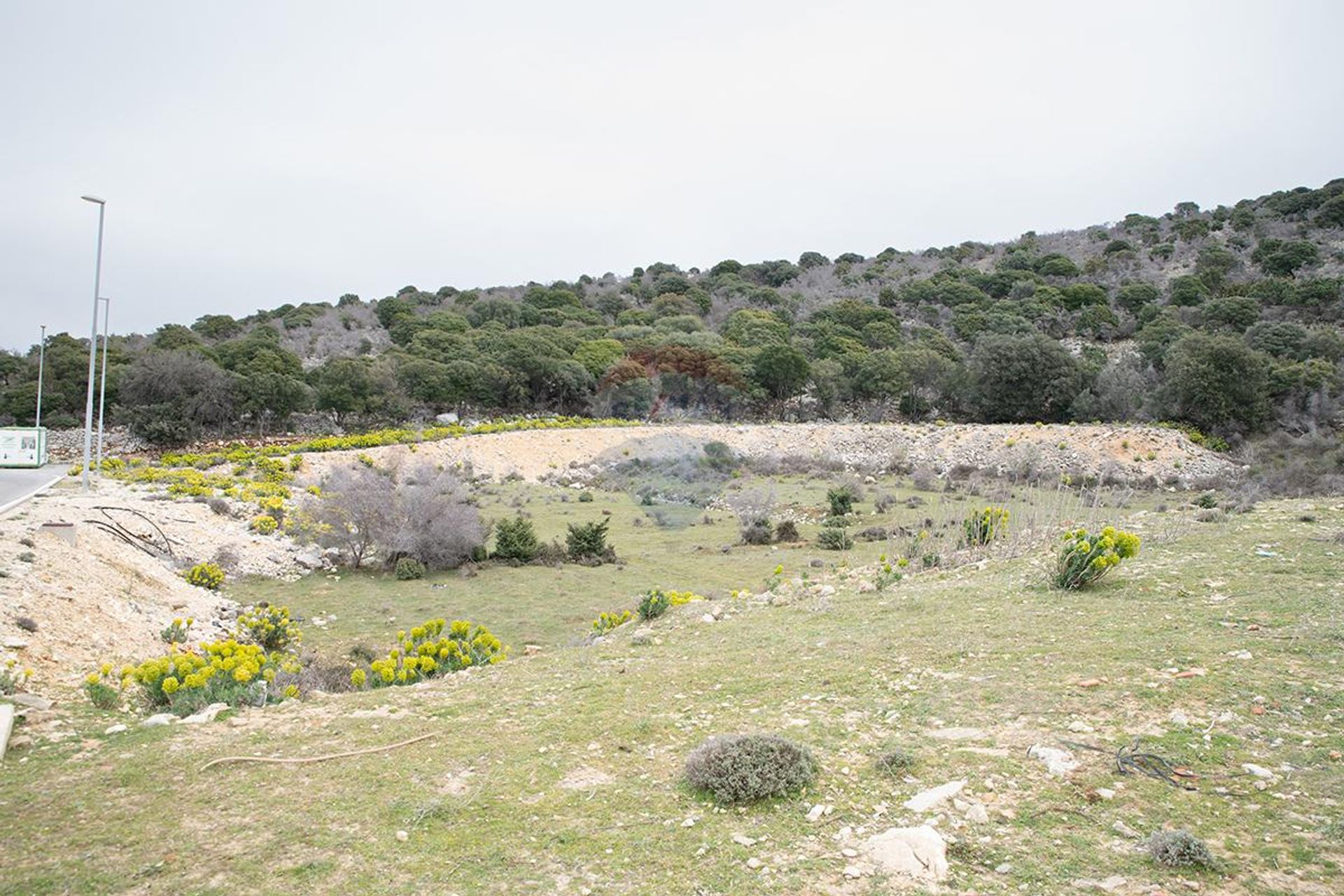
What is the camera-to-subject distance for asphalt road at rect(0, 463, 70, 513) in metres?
15.1

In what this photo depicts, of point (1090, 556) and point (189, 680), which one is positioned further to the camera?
point (1090, 556)

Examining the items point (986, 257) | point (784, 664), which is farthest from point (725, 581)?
point (986, 257)

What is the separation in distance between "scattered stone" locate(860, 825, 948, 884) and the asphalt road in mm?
15516

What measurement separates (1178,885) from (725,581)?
1161 cm

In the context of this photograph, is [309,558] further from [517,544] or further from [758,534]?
[758,534]

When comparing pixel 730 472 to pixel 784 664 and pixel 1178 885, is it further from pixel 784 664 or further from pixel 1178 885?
pixel 1178 885

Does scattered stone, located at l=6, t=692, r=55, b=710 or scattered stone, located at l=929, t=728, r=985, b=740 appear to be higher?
scattered stone, located at l=929, t=728, r=985, b=740

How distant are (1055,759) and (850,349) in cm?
4964

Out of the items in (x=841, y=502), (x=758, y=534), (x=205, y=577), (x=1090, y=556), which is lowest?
(x=205, y=577)

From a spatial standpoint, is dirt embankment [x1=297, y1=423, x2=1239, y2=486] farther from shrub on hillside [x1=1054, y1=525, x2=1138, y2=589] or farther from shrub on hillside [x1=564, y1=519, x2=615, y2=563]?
shrub on hillside [x1=1054, y1=525, x2=1138, y2=589]

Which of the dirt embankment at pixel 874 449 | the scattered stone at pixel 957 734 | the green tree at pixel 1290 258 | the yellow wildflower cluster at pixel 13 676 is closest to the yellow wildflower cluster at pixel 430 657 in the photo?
the yellow wildflower cluster at pixel 13 676

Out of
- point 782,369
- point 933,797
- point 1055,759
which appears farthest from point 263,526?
point 782,369

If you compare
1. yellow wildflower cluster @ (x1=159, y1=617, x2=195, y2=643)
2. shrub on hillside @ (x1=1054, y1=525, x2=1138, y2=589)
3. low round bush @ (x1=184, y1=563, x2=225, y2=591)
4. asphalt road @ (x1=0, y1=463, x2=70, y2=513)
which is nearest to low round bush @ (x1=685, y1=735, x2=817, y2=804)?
shrub on hillside @ (x1=1054, y1=525, x2=1138, y2=589)

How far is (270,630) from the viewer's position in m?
9.86
